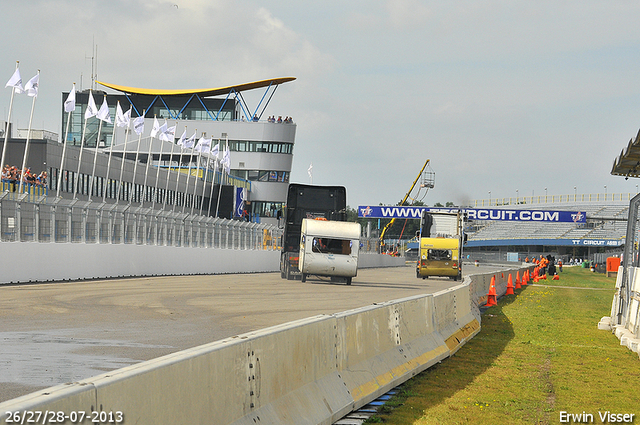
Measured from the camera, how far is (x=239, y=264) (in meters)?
41.3

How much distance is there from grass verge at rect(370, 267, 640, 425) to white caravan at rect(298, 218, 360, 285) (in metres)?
14.7

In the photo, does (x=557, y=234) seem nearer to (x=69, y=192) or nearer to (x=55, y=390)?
(x=69, y=192)

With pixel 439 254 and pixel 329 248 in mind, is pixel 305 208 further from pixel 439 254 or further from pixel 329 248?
pixel 439 254

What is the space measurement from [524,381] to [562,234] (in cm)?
11541

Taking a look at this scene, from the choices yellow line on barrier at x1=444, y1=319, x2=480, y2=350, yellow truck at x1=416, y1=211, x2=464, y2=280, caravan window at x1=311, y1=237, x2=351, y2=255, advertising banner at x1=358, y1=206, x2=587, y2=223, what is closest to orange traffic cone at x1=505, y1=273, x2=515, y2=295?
caravan window at x1=311, y1=237, x2=351, y2=255

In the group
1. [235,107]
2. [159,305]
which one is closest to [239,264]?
[159,305]

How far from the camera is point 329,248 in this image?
32219mm

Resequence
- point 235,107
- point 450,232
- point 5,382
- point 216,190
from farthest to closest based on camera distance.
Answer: point 235,107 → point 216,190 → point 450,232 → point 5,382

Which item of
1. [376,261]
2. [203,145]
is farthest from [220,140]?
[376,261]

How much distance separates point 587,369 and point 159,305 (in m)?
10.4

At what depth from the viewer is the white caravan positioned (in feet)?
105

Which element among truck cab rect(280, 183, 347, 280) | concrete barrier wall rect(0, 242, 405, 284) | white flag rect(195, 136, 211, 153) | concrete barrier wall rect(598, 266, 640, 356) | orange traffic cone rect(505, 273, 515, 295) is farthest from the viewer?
white flag rect(195, 136, 211, 153)

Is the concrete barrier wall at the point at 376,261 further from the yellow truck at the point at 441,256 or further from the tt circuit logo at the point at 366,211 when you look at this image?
the tt circuit logo at the point at 366,211

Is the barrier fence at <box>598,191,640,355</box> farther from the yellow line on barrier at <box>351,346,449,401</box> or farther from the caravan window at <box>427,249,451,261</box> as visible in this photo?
the caravan window at <box>427,249,451,261</box>
